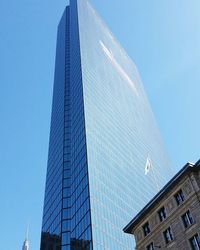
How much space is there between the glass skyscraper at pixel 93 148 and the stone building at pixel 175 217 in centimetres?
2305

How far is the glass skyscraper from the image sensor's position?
7881 cm

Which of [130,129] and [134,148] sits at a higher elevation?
[130,129]

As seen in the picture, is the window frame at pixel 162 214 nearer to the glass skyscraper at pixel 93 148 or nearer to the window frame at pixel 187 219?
the window frame at pixel 187 219

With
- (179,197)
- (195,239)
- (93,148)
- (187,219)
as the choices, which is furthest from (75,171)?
(195,239)

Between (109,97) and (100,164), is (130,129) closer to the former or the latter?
(109,97)

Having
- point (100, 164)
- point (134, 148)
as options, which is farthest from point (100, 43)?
point (100, 164)


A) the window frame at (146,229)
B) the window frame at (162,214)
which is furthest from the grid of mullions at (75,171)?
the window frame at (162,214)

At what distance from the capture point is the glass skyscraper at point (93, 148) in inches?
3103

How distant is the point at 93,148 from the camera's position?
91.6 m

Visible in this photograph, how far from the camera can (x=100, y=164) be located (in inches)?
3556

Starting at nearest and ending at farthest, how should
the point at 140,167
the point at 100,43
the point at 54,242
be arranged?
1. the point at 54,242
2. the point at 140,167
3. the point at 100,43

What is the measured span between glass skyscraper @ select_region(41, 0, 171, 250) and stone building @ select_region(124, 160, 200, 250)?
75.6 ft

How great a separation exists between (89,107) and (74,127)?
23.8 feet

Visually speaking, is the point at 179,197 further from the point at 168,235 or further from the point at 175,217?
the point at 168,235
